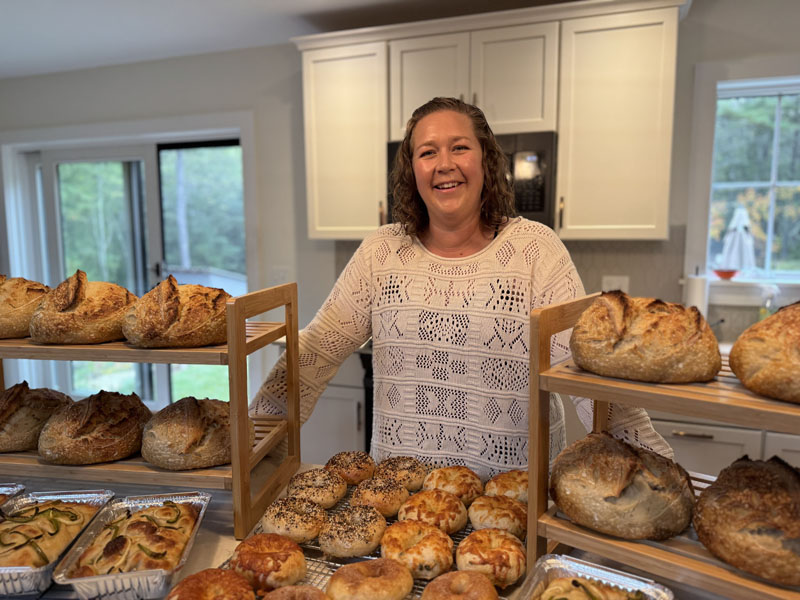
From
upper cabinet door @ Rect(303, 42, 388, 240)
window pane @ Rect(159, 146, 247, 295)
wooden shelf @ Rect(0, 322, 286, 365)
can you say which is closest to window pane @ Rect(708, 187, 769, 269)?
upper cabinet door @ Rect(303, 42, 388, 240)

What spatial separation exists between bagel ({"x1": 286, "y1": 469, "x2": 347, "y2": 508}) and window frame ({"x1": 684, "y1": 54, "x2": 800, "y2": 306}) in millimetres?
2272

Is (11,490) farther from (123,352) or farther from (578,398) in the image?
(578,398)

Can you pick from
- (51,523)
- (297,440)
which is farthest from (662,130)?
(51,523)

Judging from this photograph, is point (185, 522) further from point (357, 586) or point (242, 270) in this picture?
point (242, 270)

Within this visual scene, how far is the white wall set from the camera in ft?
11.0

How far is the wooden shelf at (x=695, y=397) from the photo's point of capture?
659 millimetres

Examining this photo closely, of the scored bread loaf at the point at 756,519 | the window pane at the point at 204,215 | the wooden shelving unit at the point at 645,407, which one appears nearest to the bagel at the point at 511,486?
the wooden shelving unit at the point at 645,407

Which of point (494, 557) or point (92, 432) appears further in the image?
point (92, 432)

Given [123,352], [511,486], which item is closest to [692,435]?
[511,486]

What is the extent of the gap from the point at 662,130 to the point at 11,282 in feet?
7.84

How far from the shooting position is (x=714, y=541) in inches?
29.3

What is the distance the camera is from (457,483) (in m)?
1.10

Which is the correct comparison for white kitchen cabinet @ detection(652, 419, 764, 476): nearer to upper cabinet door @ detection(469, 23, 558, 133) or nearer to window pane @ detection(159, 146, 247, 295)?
upper cabinet door @ detection(469, 23, 558, 133)

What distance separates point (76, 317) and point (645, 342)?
101 cm
